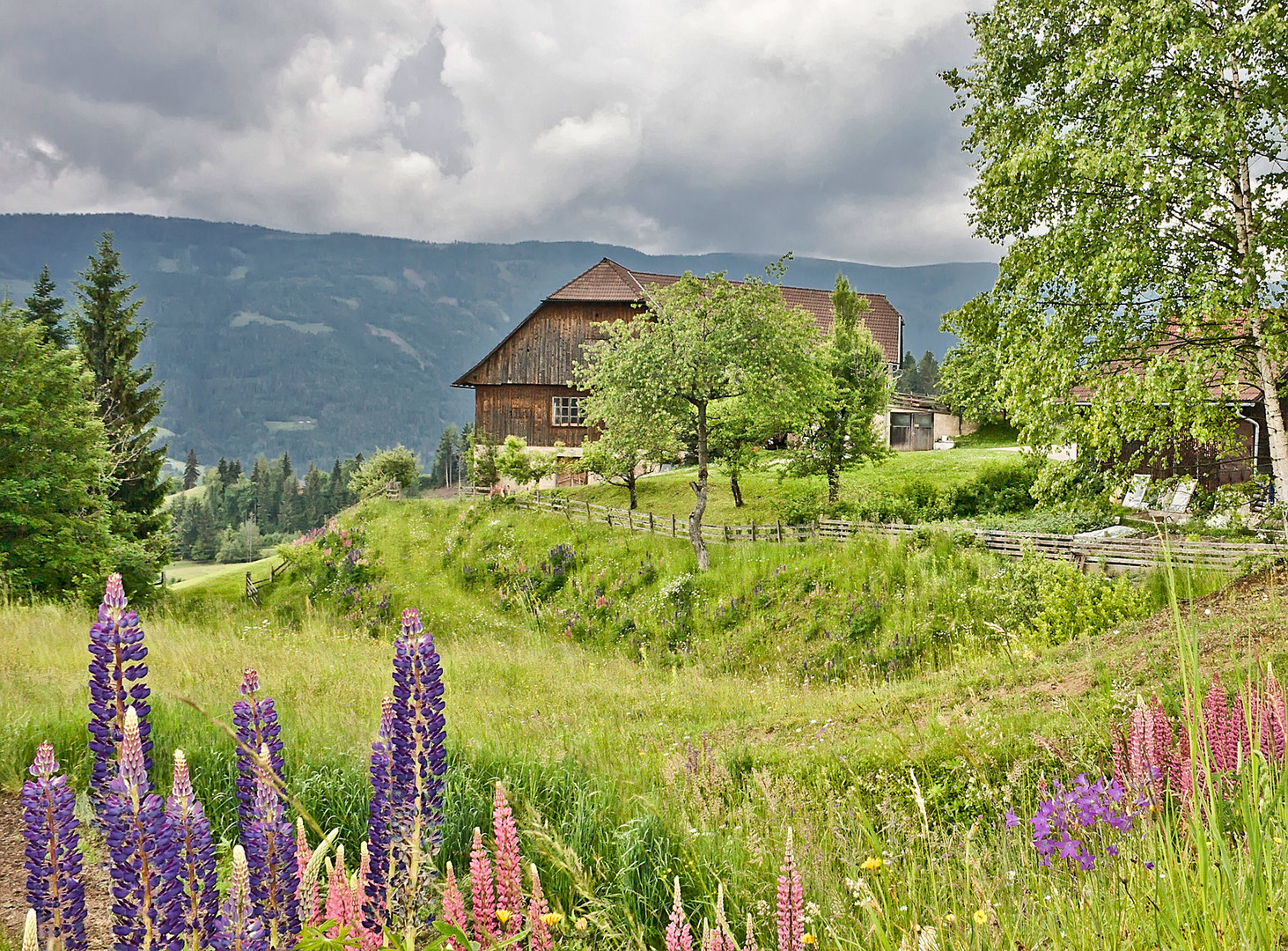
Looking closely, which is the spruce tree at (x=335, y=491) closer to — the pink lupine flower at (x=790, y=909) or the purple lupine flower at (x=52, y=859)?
the purple lupine flower at (x=52, y=859)

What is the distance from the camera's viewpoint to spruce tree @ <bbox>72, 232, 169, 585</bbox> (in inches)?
1286

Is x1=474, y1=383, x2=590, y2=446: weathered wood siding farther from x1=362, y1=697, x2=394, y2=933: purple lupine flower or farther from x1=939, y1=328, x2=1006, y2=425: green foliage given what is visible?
x1=362, y1=697, x2=394, y2=933: purple lupine flower

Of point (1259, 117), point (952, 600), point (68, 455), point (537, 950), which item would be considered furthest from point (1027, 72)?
point (68, 455)

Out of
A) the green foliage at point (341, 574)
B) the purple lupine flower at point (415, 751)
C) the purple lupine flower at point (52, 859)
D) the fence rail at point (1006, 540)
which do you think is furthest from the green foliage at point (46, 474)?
the purple lupine flower at point (415, 751)

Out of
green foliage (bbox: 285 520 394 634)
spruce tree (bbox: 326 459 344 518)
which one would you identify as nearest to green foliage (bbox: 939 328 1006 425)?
green foliage (bbox: 285 520 394 634)

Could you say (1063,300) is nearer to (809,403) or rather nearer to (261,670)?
(809,403)

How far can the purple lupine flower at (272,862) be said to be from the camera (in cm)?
159

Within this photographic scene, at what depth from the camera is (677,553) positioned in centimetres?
2181

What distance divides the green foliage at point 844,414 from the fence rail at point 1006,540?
321 cm

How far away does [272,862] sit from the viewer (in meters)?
1.60

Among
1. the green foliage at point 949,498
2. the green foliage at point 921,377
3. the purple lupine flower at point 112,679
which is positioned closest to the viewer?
the purple lupine flower at point 112,679

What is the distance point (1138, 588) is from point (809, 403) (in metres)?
9.28

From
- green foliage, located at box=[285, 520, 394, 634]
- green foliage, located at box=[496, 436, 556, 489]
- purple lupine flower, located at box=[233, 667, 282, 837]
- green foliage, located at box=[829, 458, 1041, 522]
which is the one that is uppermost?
green foliage, located at box=[496, 436, 556, 489]

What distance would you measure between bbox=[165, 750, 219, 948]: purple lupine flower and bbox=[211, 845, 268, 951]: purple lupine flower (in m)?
0.05
